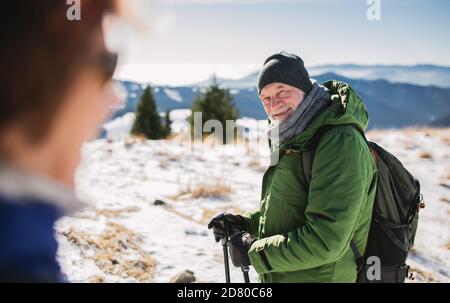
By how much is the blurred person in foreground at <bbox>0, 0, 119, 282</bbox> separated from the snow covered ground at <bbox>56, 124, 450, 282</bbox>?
9cm

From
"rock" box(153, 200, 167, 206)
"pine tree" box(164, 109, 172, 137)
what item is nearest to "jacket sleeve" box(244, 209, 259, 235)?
"rock" box(153, 200, 167, 206)

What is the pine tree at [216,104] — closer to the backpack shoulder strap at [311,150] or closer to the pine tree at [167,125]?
the pine tree at [167,125]

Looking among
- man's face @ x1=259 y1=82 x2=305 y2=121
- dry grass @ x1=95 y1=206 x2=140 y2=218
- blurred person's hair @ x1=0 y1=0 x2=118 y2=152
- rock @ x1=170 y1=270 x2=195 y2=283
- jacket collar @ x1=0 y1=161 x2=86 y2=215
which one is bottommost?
rock @ x1=170 y1=270 x2=195 y2=283

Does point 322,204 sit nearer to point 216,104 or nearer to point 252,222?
point 252,222

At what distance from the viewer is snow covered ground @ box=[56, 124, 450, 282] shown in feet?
10.9

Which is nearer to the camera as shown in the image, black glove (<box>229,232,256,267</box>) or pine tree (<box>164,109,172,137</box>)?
black glove (<box>229,232,256,267</box>)

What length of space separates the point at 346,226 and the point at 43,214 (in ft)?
3.56

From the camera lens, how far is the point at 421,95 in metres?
131

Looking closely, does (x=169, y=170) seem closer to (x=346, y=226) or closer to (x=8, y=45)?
(x=346, y=226)

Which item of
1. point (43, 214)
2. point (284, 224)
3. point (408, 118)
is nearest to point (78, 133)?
point (43, 214)

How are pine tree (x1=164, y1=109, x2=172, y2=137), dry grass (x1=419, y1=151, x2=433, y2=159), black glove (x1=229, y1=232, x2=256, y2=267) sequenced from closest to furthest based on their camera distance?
1. black glove (x1=229, y1=232, x2=256, y2=267)
2. dry grass (x1=419, y1=151, x2=433, y2=159)
3. pine tree (x1=164, y1=109, x2=172, y2=137)

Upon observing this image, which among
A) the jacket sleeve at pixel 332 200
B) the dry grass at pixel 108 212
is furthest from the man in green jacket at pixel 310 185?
the dry grass at pixel 108 212

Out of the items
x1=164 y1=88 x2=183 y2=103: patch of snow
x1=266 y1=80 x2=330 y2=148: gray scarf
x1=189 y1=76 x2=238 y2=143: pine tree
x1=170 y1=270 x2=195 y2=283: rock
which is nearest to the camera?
x1=266 y1=80 x2=330 y2=148: gray scarf

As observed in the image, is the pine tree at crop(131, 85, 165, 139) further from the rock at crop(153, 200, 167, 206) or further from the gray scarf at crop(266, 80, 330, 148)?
the gray scarf at crop(266, 80, 330, 148)
